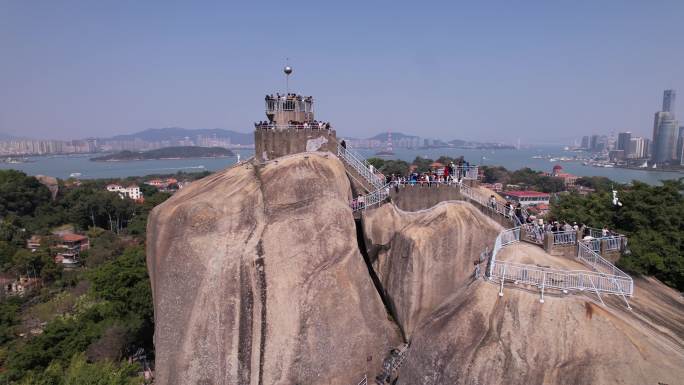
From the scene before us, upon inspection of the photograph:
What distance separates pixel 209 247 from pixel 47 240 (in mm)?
60029

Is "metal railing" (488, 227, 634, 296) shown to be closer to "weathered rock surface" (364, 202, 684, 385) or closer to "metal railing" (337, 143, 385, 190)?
"weathered rock surface" (364, 202, 684, 385)

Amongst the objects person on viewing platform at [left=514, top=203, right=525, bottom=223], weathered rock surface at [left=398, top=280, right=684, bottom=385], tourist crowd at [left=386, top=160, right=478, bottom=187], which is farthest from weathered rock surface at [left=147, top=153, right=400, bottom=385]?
person on viewing platform at [left=514, top=203, right=525, bottom=223]

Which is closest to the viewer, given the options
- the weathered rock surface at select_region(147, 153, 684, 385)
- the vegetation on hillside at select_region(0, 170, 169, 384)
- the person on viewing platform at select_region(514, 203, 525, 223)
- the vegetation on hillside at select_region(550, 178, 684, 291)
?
the weathered rock surface at select_region(147, 153, 684, 385)

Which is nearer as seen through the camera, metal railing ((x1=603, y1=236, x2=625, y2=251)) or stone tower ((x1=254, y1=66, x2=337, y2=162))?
metal railing ((x1=603, y1=236, x2=625, y2=251))

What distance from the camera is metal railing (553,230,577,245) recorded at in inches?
616

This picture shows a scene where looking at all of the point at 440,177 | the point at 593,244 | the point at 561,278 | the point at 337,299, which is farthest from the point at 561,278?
the point at 337,299

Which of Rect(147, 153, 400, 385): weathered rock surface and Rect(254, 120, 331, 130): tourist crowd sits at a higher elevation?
Rect(254, 120, 331, 130): tourist crowd

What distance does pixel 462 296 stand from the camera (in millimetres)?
14695

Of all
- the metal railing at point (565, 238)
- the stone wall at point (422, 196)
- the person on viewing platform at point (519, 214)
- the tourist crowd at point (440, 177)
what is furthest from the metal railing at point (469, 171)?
the metal railing at point (565, 238)

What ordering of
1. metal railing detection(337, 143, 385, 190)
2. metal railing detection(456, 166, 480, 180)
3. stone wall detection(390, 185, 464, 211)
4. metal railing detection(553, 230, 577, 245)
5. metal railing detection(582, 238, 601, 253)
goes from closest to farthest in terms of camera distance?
metal railing detection(553, 230, 577, 245) < metal railing detection(582, 238, 601, 253) < stone wall detection(390, 185, 464, 211) < metal railing detection(456, 166, 480, 180) < metal railing detection(337, 143, 385, 190)

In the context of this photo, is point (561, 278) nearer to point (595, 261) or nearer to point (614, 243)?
point (595, 261)

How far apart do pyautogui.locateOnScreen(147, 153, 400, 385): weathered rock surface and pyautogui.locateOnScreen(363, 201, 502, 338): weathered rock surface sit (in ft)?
4.14

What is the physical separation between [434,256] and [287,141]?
9.83 meters

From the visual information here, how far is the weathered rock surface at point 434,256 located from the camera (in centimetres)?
1677
